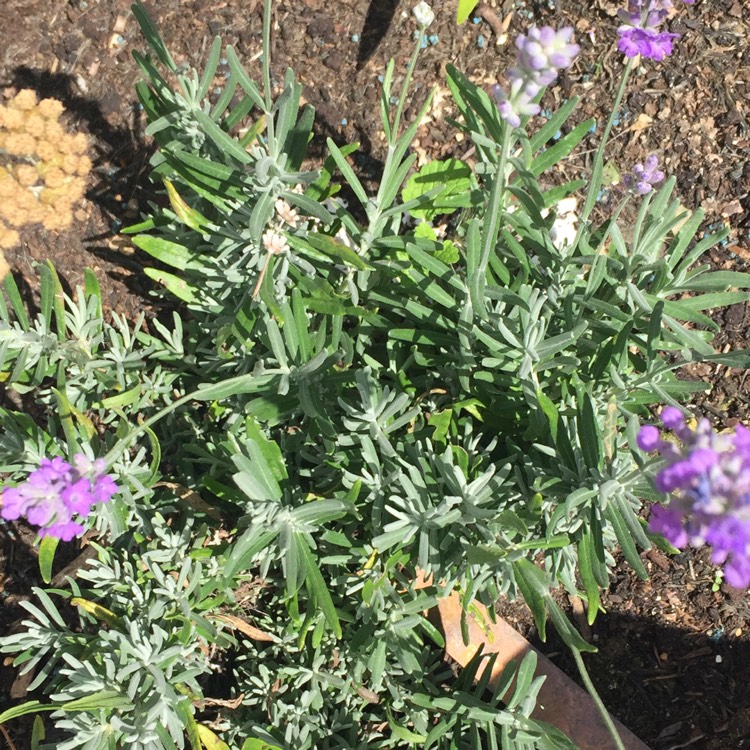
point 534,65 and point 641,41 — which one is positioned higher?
point 641,41

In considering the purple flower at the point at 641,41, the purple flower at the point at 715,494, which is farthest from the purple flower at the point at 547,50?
the purple flower at the point at 715,494

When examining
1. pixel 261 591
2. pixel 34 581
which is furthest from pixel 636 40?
pixel 34 581

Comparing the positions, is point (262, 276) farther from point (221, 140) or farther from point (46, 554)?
point (46, 554)

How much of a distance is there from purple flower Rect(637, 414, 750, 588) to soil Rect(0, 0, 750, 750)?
205 centimetres

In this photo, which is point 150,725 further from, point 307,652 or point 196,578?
point 307,652

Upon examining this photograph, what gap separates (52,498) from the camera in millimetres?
1491

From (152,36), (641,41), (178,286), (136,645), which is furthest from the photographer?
(178,286)

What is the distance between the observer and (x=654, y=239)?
7.36 feet

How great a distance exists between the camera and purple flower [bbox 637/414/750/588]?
1071 mm

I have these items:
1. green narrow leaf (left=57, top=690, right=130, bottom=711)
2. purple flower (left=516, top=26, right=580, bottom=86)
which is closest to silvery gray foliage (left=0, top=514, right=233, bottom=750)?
green narrow leaf (left=57, top=690, right=130, bottom=711)

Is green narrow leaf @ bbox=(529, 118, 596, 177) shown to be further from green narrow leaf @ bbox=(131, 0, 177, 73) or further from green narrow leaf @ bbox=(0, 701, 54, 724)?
green narrow leaf @ bbox=(0, 701, 54, 724)

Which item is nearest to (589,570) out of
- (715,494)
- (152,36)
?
(715,494)

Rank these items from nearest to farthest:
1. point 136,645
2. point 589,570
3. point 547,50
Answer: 1. point 547,50
2. point 589,570
3. point 136,645

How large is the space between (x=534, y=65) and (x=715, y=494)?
832mm
